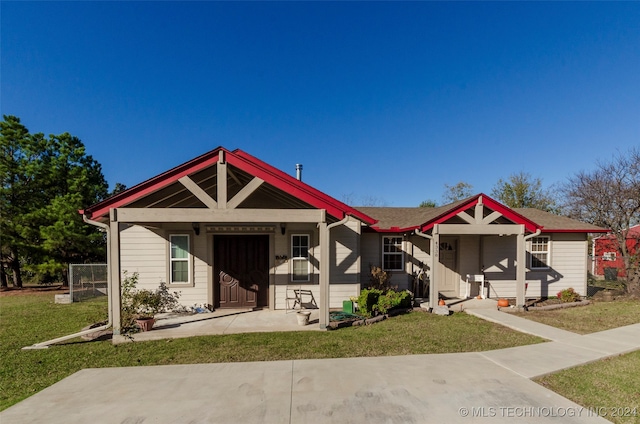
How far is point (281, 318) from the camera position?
8102 millimetres

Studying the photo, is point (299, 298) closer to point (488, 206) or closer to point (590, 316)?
point (488, 206)

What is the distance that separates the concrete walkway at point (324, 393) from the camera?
3.43 meters

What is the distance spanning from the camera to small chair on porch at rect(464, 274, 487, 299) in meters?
10.4

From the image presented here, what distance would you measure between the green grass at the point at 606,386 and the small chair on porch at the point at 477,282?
17.3ft

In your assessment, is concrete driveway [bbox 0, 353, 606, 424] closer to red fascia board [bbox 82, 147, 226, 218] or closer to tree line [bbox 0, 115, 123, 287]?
red fascia board [bbox 82, 147, 226, 218]

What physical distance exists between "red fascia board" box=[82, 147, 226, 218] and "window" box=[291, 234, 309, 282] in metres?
3.87

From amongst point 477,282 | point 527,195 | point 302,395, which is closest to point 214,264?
point 302,395

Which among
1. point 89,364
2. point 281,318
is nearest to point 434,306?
point 281,318

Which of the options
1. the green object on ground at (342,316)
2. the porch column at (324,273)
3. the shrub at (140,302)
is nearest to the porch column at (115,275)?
the shrub at (140,302)

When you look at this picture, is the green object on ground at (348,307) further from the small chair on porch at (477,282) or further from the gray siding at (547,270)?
the gray siding at (547,270)

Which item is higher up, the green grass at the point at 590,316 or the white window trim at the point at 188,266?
the white window trim at the point at 188,266

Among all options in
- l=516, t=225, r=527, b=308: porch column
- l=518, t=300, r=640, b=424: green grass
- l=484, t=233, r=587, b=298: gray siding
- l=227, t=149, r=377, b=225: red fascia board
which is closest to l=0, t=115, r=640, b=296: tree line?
l=484, t=233, r=587, b=298: gray siding

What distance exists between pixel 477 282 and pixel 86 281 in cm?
1644

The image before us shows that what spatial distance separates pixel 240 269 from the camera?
932 centimetres
